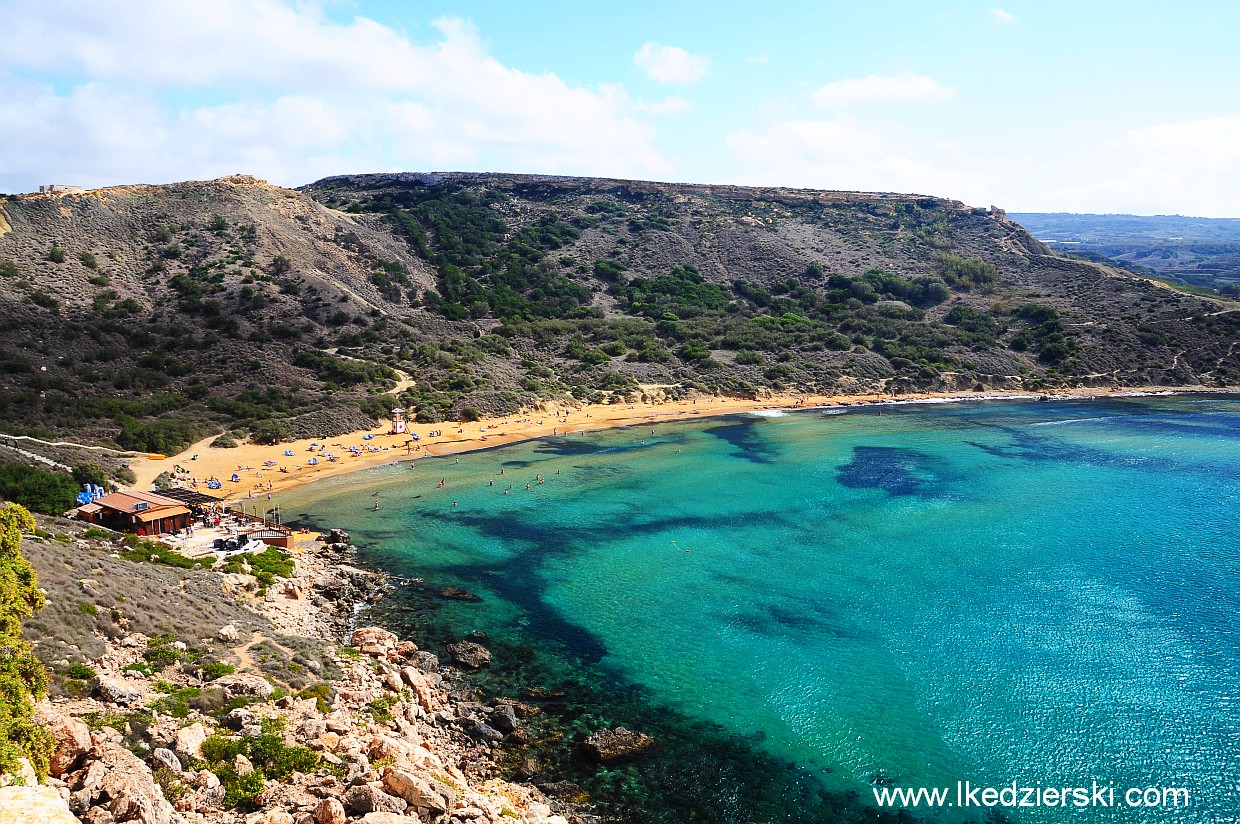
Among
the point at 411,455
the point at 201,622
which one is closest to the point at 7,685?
the point at 201,622

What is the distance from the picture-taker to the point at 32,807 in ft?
34.8

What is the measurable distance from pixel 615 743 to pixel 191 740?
11.0 metres

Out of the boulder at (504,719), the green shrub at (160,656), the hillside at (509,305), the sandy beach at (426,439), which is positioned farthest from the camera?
the hillside at (509,305)

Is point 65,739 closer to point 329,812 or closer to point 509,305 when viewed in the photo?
point 329,812

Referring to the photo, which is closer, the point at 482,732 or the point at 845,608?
the point at 482,732

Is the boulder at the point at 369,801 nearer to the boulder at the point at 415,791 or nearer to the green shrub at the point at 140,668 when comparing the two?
the boulder at the point at 415,791

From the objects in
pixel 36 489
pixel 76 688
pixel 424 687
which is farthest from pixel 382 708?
pixel 36 489

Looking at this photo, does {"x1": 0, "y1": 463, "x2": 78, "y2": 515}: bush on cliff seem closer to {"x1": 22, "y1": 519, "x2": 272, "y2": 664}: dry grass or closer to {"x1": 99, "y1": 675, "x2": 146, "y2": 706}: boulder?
{"x1": 22, "y1": 519, "x2": 272, "y2": 664}: dry grass

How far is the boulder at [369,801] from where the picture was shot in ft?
49.1

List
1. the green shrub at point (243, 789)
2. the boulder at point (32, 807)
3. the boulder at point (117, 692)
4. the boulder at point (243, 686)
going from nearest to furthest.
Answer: the boulder at point (32, 807) → the green shrub at point (243, 789) → the boulder at point (117, 692) → the boulder at point (243, 686)

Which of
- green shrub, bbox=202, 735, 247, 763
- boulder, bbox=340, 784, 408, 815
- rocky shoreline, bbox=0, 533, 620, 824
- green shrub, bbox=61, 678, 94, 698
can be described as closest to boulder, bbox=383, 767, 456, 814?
rocky shoreline, bbox=0, 533, 620, 824

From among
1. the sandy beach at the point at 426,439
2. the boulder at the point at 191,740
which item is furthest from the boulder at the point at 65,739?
the sandy beach at the point at 426,439

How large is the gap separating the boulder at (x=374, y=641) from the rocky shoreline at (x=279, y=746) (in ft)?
0.31

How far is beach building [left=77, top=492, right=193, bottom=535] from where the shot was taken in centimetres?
3338
